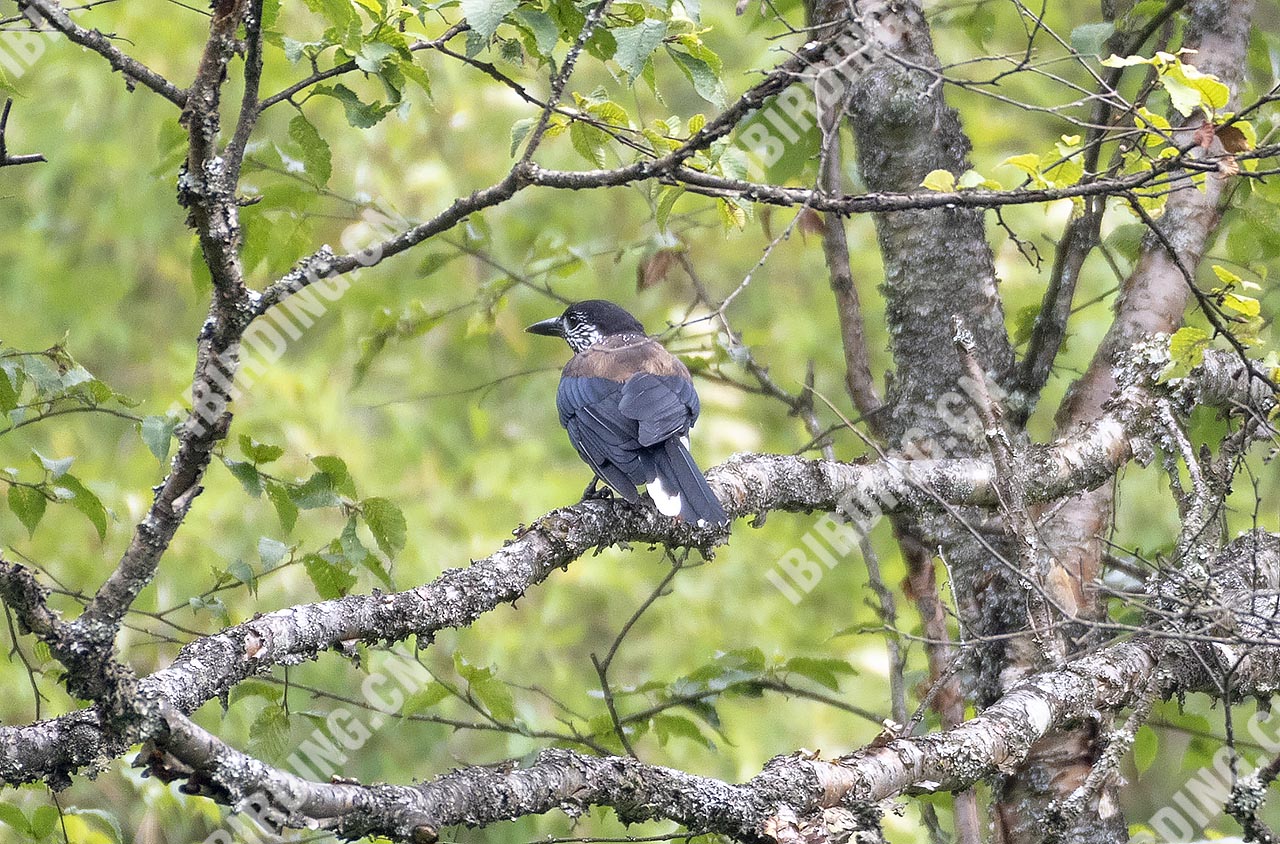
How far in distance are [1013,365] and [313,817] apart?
2.96 meters

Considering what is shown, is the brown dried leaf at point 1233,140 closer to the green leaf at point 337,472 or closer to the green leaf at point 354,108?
the green leaf at point 354,108

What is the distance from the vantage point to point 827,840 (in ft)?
6.55

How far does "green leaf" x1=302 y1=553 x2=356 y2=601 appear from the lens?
8.89ft

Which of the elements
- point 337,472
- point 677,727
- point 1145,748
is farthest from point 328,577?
point 1145,748

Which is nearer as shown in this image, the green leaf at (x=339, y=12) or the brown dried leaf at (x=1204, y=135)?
the brown dried leaf at (x=1204, y=135)

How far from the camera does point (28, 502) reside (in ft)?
8.65

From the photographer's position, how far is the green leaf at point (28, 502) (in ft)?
8.63

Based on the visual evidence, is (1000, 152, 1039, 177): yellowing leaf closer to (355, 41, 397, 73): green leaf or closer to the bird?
the bird

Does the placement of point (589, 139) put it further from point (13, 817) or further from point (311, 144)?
point (13, 817)

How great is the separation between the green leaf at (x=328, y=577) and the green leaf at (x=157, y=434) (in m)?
0.42

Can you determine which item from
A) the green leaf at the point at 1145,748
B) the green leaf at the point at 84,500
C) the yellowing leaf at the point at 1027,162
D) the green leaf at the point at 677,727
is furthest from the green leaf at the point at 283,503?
the green leaf at the point at 1145,748

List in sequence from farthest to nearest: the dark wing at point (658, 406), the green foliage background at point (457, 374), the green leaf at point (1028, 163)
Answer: the green foliage background at point (457, 374)
the dark wing at point (658, 406)
the green leaf at point (1028, 163)

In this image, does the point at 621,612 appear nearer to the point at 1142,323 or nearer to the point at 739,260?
the point at 739,260

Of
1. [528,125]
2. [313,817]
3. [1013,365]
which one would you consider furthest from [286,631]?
[1013,365]
